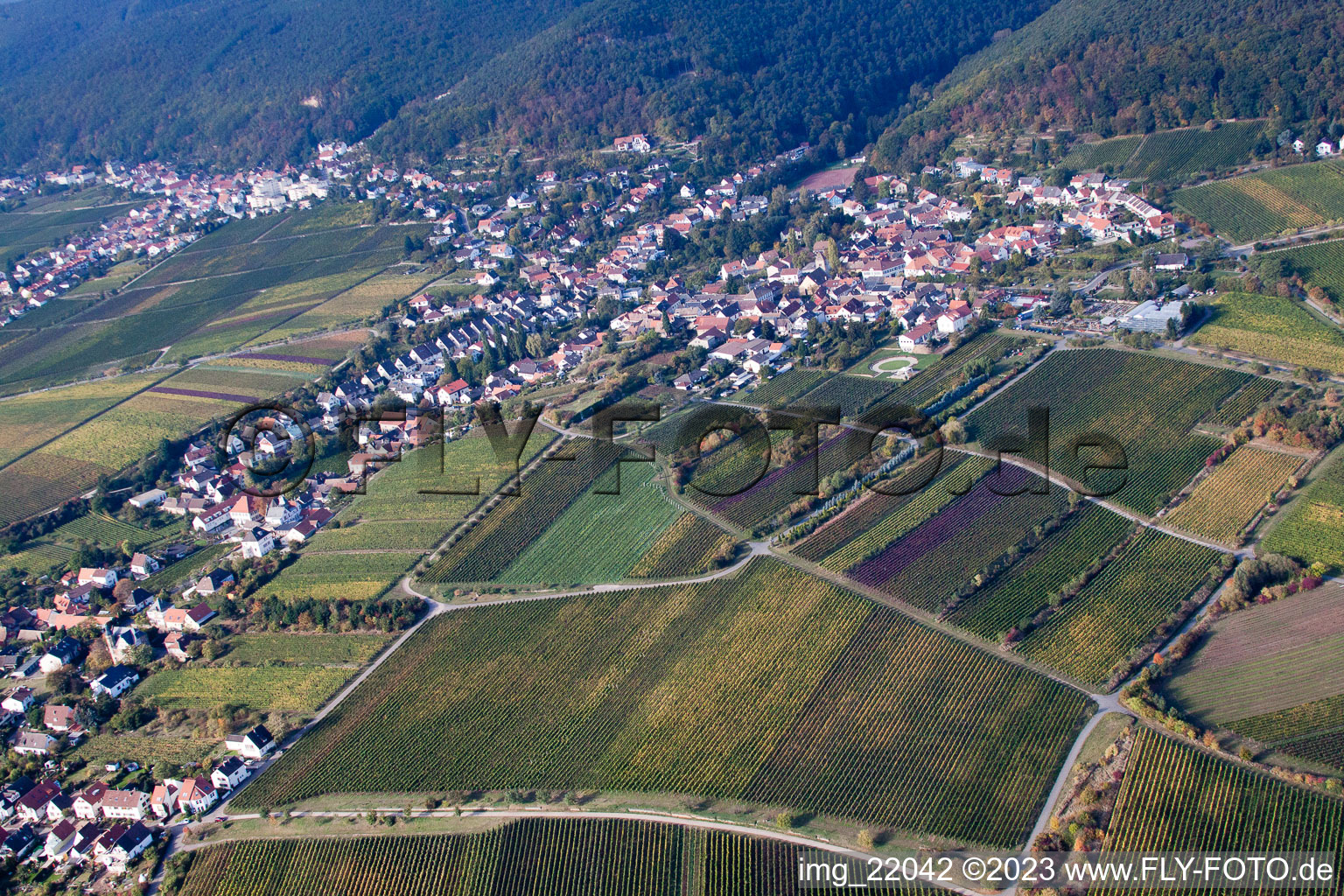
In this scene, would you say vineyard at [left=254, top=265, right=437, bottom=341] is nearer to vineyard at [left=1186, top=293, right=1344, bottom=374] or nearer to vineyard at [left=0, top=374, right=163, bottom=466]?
vineyard at [left=0, top=374, right=163, bottom=466]

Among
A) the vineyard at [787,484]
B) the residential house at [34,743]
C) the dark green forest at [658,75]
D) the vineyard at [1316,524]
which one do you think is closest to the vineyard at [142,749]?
the residential house at [34,743]

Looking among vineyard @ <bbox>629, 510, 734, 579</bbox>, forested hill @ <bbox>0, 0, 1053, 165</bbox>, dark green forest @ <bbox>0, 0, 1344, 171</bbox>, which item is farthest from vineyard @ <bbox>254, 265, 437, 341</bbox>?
vineyard @ <bbox>629, 510, 734, 579</bbox>

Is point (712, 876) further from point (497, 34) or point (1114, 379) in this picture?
point (497, 34)

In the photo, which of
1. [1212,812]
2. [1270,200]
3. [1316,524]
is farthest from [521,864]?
[1270,200]

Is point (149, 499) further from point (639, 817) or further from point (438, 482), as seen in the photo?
point (639, 817)

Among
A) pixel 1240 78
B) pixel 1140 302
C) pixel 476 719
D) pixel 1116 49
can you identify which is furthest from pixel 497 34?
pixel 476 719

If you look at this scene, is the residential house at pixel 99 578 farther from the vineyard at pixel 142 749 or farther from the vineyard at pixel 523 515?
the vineyard at pixel 523 515
